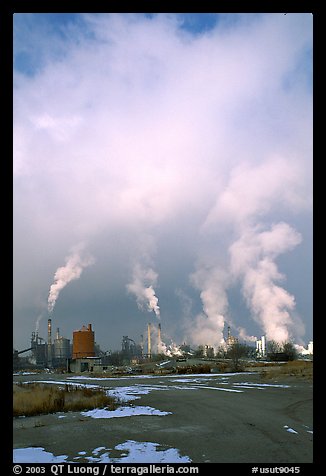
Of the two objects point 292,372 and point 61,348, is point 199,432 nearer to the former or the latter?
point 292,372

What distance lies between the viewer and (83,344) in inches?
2403

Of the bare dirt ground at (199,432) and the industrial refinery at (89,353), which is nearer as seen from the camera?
the bare dirt ground at (199,432)

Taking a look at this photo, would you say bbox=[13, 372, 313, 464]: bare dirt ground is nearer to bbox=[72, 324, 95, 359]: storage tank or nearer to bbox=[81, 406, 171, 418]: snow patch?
bbox=[81, 406, 171, 418]: snow patch

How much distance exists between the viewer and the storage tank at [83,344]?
60.6m

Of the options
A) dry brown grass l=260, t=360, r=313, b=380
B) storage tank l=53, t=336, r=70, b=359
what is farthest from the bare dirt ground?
storage tank l=53, t=336, r=70, b=359

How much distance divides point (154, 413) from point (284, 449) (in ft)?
15.9

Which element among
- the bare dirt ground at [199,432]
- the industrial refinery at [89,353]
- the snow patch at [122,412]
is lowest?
the industrial refinery at [89,353]

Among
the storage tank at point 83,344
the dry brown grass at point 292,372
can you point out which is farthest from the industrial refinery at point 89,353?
the dry brown grass at point 292,372

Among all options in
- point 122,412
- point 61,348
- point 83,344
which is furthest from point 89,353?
point 122,412

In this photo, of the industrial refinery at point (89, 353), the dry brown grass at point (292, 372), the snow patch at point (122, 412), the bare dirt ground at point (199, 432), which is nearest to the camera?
the bare dirt ground at point (199, 432)

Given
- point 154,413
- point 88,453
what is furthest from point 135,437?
point 154,413

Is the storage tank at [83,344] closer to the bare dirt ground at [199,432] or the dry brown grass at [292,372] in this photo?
the dry brown grass at [292,372]

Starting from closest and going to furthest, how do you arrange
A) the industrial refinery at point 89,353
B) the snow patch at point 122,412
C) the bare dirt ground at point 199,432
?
the bare dirt ground at point 199,432, the snow patch at point 122,412, the industrial refinery at point 89,353
